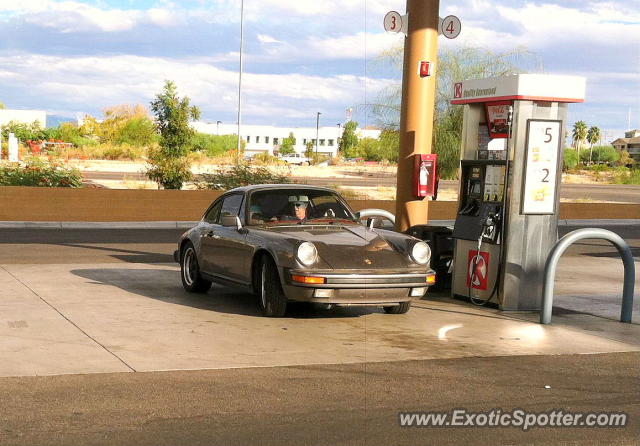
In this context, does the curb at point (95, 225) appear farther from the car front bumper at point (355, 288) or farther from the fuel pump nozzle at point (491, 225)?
the car front bumper at point (355, 288)

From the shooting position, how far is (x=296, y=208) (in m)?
11.2

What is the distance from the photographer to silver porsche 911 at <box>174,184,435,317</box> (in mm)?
9742

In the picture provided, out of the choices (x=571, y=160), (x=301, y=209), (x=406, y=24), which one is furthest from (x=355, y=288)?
(x=571, y=160)

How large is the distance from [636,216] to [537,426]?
28.7m

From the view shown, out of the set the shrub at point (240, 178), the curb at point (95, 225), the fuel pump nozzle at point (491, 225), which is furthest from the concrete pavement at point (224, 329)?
the shrub at point (240, 178)

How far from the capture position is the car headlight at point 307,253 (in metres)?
9.73

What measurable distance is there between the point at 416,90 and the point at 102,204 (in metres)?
14.8

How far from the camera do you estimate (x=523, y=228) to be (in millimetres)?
11133

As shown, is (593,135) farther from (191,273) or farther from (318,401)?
(318,401)

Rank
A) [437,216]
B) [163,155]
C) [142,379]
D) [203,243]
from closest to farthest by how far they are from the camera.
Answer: [142,379]
[203,243]
[437,216]
[163,155]

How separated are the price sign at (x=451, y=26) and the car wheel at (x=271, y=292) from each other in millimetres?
4696

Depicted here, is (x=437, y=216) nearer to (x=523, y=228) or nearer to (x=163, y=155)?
(x=163, y=155)

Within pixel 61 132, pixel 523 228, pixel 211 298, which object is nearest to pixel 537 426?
pixel 523 228

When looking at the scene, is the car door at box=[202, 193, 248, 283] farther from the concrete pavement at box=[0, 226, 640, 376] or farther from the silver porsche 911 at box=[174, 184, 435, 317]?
the concrete pavement at box=[0, 226, 640, 376]
